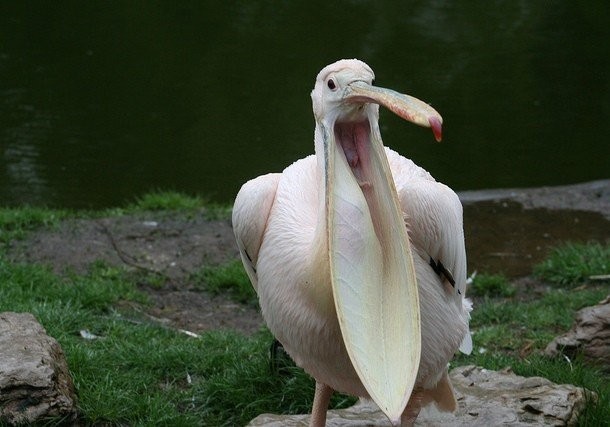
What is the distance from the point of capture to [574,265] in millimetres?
6457

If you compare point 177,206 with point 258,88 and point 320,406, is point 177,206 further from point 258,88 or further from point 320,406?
point 258,88

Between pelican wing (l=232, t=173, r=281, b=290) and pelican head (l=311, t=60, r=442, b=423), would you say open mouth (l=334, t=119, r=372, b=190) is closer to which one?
pelican head (l=311, t=60, r=442, b=423)

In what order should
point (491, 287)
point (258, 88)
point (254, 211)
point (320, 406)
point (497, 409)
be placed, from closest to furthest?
point (254, 211), point (320, 406), point (497, 409), point (491, 287), point (258, 88)

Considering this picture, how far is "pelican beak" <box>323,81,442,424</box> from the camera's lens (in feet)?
10.0

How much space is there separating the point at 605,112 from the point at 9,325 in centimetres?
906

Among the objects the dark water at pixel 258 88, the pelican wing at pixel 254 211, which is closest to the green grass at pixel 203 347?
the pelican wing at pixel 254 211

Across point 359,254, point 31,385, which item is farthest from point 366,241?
point 31,385

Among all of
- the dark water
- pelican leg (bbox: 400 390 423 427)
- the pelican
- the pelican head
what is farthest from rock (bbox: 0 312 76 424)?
the dark water

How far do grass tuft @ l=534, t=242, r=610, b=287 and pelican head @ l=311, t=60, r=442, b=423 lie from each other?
3.36 meters

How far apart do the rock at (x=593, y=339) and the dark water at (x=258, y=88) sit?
4.88 m

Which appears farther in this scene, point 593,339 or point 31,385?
point 593,339

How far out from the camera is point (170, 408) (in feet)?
14.3

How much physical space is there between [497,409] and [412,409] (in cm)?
45

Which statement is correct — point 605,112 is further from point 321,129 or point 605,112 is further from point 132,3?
point 321,129
